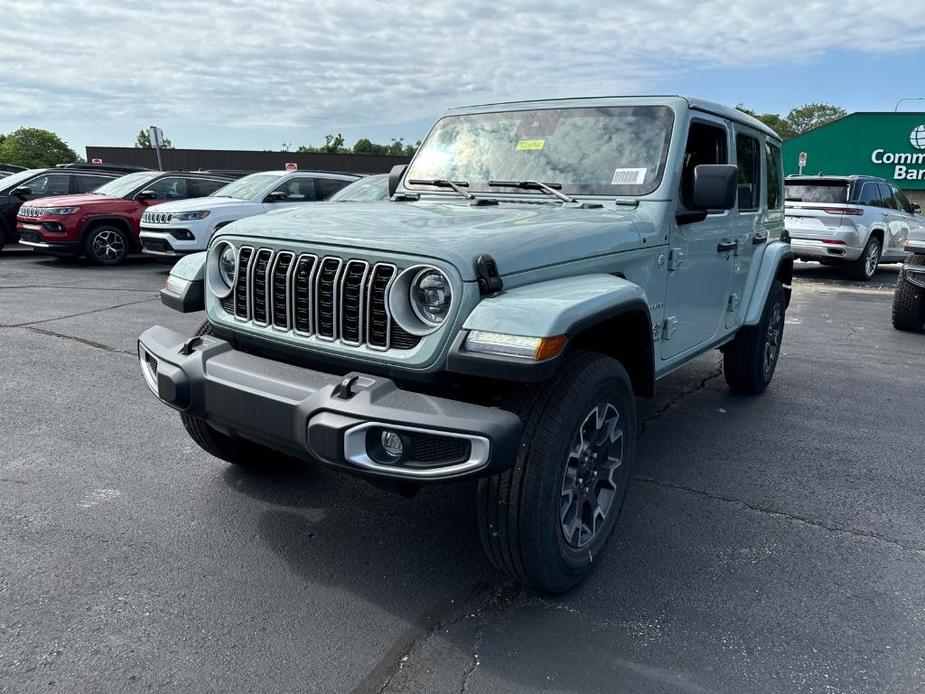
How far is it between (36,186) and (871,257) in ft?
51.2

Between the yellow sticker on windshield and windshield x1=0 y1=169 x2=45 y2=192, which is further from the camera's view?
windshield x1=0 y1=169 x2=45 y2=192

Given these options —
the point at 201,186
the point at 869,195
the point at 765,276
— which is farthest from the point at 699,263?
the point at 201,186

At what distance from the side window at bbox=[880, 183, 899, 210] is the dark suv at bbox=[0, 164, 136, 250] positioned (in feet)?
49.5

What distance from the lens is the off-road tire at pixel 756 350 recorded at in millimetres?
5234

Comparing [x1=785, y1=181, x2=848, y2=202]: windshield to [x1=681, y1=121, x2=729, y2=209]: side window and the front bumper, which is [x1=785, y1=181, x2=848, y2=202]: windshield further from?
the front bumper

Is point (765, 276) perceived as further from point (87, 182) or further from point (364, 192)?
point (87, 182)

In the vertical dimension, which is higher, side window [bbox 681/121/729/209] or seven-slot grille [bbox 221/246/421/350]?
side window [bbox 681/121/729/209]

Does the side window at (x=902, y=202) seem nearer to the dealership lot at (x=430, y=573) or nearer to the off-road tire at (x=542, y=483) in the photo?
the dealership lot at (x=430, y=573)

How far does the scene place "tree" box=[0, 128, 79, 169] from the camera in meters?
57.4

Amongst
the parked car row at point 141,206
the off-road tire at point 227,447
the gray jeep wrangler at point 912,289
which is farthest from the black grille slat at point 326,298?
the parked car row at point 141,206

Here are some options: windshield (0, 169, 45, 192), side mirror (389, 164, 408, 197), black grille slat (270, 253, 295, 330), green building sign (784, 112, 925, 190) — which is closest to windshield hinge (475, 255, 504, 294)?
black grille slat (270, 253, 295, 330)

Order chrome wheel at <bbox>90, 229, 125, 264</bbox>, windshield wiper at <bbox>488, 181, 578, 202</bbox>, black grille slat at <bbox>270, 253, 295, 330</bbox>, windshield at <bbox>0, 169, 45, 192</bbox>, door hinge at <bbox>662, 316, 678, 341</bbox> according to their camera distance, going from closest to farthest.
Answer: black grille slat at <bbox>270, 253, 295, 330</bbox> < windshield wiper at <bbox>488, 181, 578, 202</bbox> < door hinge at <bbox>662, 316, 678, 341</bbox> < chrome wheel at <bbox>90, 229, 125, 264</bbox> < windshield at <bbox>0, 169, 45, 192</bbox>

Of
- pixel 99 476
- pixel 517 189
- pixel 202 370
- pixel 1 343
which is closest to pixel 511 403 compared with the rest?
pixel 202 370

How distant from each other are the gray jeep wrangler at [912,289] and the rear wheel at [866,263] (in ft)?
15.2
